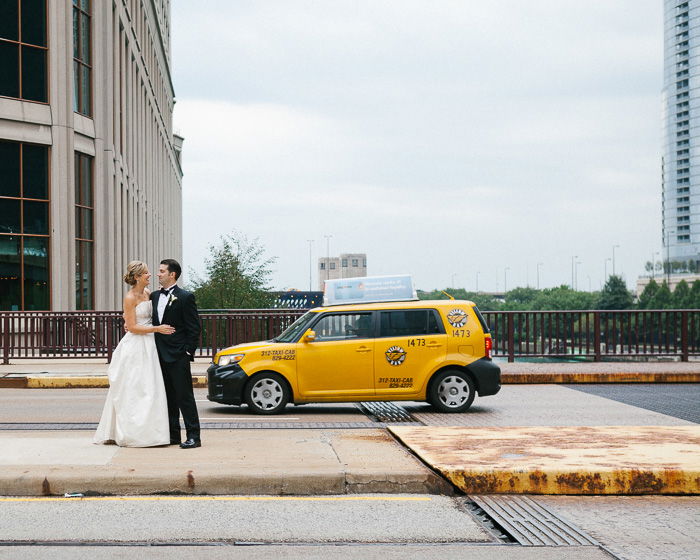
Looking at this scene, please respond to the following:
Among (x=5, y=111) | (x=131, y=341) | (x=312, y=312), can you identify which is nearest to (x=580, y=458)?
(x=131, y=341)

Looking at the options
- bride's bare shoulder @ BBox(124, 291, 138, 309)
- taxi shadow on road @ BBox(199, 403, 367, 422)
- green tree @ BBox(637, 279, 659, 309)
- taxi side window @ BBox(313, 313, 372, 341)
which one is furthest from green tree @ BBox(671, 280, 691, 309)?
bride's bare shoulder @ BBox(124, 291, 138, 309)

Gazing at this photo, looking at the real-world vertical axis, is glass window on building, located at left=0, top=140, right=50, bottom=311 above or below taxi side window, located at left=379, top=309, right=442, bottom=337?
above

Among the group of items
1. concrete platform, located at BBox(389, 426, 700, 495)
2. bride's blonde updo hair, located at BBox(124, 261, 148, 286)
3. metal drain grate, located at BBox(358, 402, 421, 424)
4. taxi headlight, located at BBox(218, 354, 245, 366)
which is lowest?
metal drain grate, located at BBox(358, 402, 421, 424)

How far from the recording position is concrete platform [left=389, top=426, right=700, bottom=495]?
7.33 metres

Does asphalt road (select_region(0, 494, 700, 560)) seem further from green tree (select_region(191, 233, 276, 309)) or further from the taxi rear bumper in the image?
green tree (select_region(191, 233, 276, 309))

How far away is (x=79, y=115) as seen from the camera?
3297 centimetres

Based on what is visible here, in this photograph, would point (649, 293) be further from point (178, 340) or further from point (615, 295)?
point (178, 340)

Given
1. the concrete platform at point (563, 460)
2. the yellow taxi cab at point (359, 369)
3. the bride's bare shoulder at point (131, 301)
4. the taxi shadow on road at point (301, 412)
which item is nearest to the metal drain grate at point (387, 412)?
the taxi shadow on road at point (301, 412)

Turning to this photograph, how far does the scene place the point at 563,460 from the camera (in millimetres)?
7832

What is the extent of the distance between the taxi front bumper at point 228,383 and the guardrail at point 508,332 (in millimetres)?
7921

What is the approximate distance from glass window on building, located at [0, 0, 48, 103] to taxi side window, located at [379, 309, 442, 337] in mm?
20992

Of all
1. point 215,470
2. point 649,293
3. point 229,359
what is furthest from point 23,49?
point 649,293

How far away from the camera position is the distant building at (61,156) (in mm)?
29781

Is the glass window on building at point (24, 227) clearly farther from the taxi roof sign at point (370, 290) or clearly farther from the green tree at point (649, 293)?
the green tree at point (649, 293)
